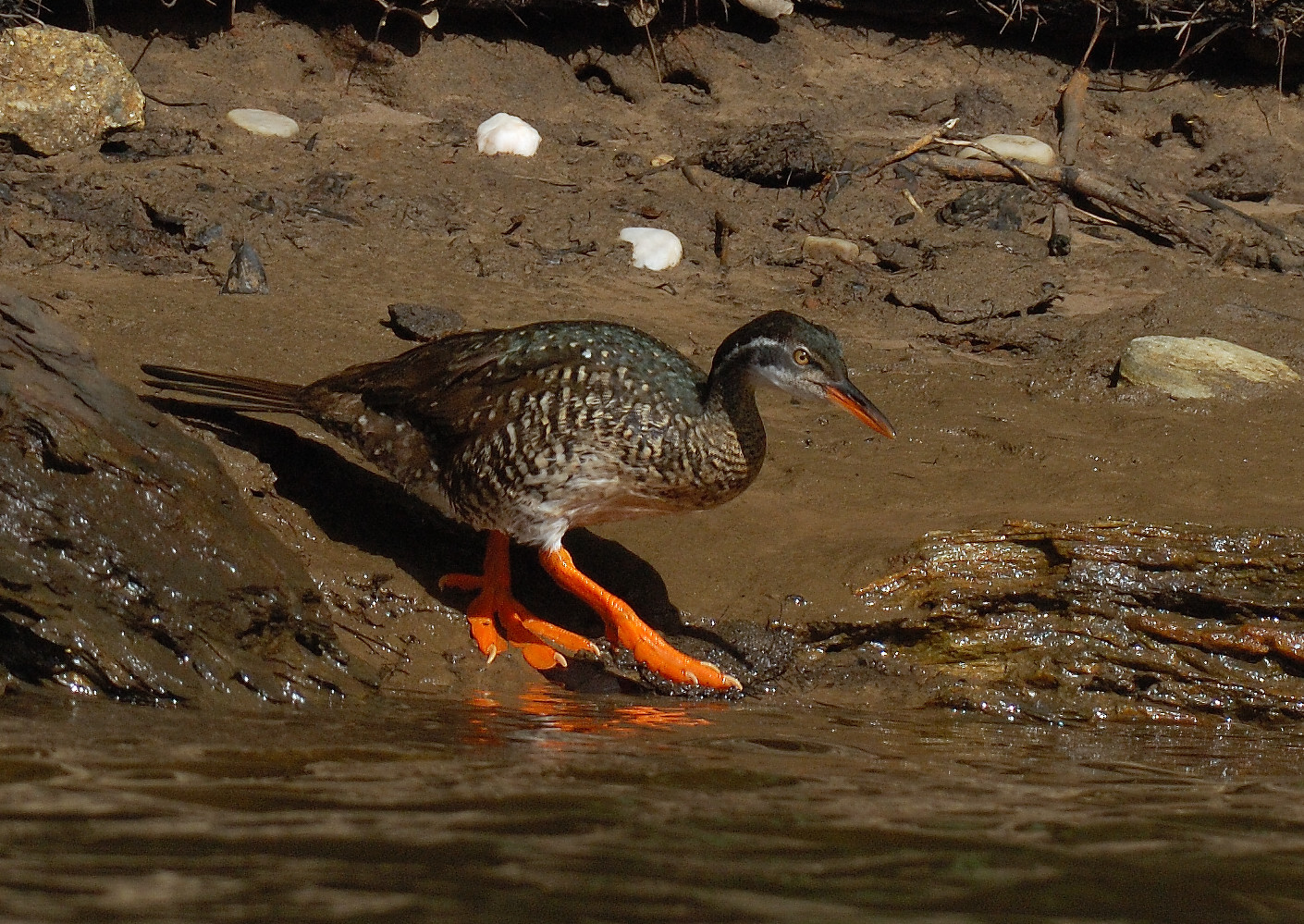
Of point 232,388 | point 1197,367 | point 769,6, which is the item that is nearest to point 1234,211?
point 1197,367

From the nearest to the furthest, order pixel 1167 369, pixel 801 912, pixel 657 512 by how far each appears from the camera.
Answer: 1. pixel 801 912
2. pixel 657 512
3. pixel 1167 369

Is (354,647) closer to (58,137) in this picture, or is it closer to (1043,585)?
(1043,585)

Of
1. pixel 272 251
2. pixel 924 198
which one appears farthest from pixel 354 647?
pixel 924 198

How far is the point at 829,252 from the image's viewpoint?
27.0 feet

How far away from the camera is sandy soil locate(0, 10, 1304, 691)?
5.32 meters

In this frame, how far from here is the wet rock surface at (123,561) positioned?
12.6 feet

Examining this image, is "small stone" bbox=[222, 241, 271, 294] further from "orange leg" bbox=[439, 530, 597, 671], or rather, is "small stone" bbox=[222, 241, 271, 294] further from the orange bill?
the orange bill

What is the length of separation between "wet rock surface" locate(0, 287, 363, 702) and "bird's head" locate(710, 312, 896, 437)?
5.67 ft

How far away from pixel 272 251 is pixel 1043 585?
175 inches

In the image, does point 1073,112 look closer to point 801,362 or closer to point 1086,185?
point 1086,185

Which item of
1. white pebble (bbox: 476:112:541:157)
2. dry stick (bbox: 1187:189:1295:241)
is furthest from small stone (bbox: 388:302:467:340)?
dry stick (bbox: 1187:189:1295:241)

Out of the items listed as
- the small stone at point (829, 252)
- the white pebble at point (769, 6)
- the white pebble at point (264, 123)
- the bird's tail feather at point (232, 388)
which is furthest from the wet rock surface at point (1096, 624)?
the white pebble at point (769, 6)

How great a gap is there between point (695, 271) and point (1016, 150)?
2.47 meters

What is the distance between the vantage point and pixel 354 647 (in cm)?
461
